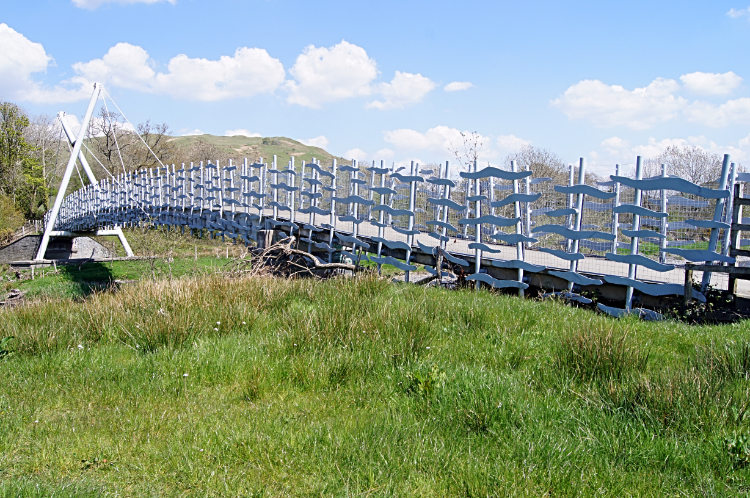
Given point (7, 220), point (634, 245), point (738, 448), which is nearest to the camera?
point (738, 448)

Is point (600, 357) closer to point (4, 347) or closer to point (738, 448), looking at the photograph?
point (738, 448)

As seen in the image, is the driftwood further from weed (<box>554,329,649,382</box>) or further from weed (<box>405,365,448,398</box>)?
weed (<box>554,329,649,382</box>)

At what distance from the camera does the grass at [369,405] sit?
3027mm

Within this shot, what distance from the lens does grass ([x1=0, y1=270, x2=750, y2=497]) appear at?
3.03 meters

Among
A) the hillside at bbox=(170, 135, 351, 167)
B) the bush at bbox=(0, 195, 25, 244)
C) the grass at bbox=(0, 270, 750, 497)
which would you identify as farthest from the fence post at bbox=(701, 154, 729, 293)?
the hillside at bbox=(170, 135, 351, 167)

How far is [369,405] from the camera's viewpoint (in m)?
4.01

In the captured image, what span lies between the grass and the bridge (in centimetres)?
187

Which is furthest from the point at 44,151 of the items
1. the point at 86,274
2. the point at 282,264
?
the point at 282,264

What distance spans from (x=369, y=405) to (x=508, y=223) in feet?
18.3

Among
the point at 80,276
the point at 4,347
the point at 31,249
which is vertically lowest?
the point at 31,249

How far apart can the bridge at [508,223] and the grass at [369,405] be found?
187 centimetres

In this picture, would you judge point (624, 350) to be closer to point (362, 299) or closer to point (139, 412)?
point (362, 299)

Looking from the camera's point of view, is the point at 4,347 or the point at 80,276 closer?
the point at 4,347

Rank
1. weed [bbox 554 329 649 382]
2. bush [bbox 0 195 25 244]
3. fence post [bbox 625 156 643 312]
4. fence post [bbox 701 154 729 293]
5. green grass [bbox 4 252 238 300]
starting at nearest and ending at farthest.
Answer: weed [bbox 554 329 649 382] < fence post [bbox 701 154 729 293] < fence post [bbox 625 156 643 312] < green grass [bbox 4 252 238 300] < bush [bbox 0 195 25 244]
